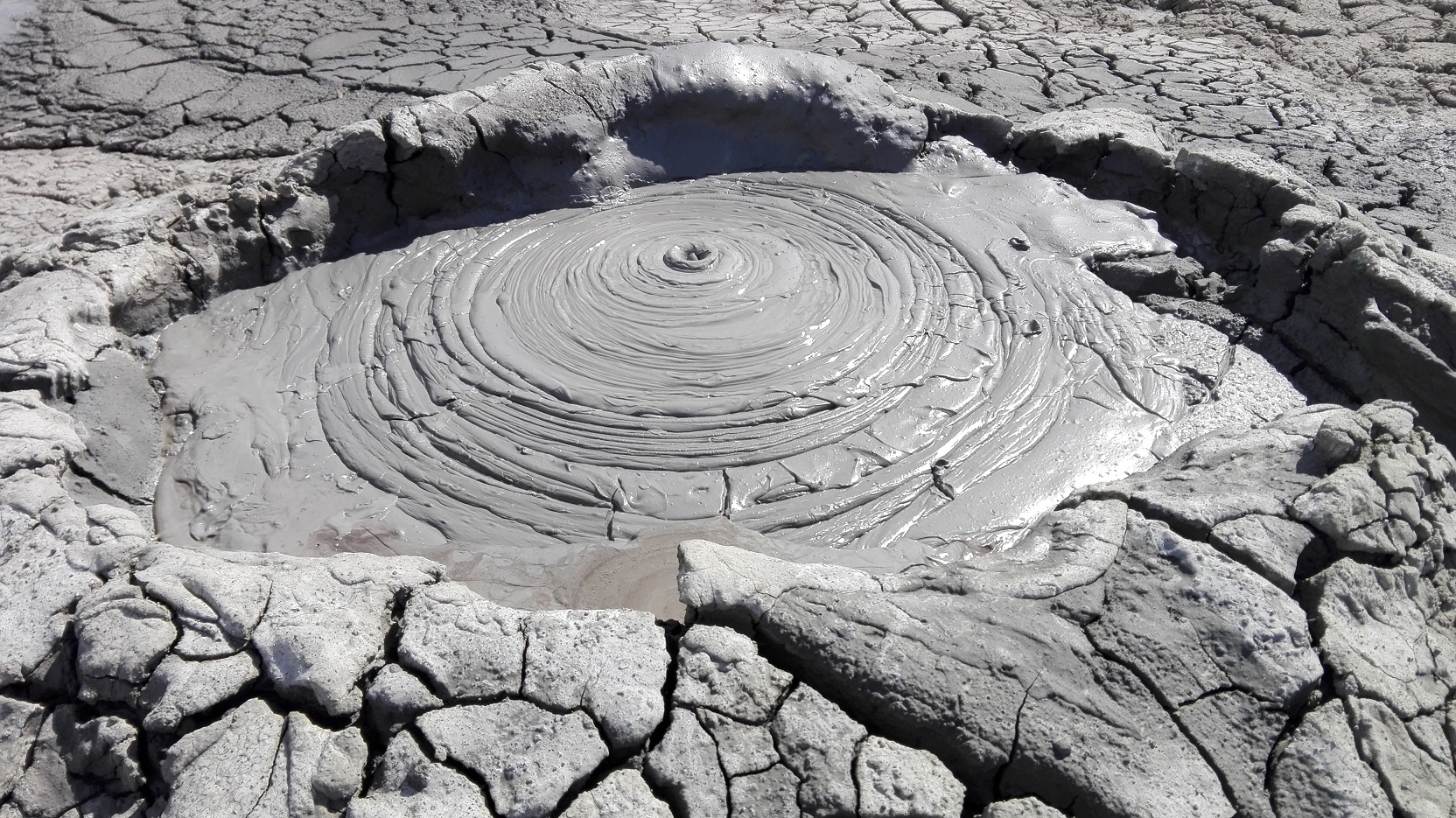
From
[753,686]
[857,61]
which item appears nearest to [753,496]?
[753,686]

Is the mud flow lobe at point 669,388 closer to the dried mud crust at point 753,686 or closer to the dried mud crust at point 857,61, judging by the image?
the dried mud crust at point 753,686

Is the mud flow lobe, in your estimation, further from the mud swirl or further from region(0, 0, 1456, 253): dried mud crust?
region(0, 0, 1456, 253): dried mud crust

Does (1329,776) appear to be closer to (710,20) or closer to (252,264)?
(252,264)

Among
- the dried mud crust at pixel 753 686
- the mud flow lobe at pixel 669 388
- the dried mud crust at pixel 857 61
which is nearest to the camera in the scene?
the dried mud crust at pixel 753 686

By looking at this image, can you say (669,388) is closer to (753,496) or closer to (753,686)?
(753,496)

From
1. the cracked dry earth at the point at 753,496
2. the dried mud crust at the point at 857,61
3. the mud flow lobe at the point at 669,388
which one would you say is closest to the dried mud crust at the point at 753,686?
the cracked dry earth at the point at 753,496
